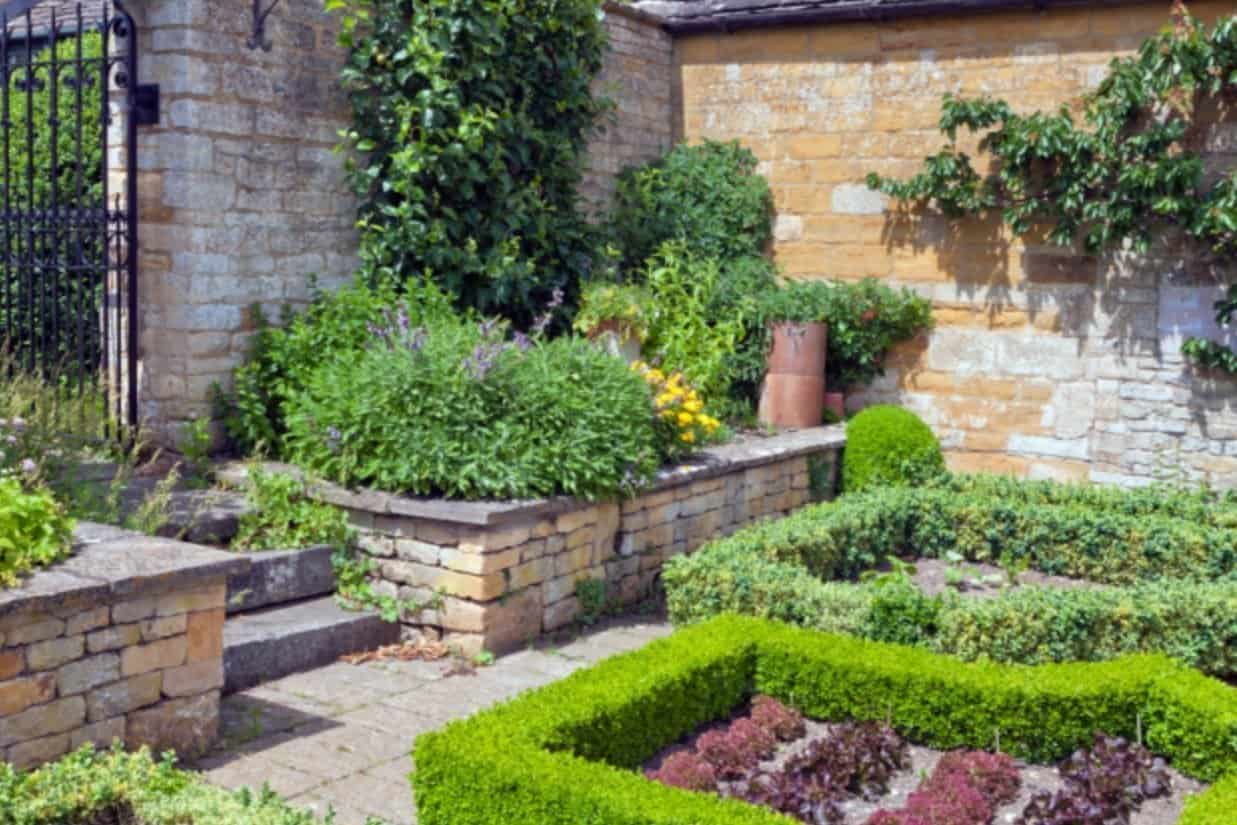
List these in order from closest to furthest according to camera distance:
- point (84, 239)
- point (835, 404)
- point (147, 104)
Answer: point (147, 104)
point (84, 239)
point (835, 404)

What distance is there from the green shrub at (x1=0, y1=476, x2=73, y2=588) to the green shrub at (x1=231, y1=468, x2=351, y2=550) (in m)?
1.79

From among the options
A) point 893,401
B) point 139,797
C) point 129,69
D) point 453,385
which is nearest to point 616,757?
point 139,797

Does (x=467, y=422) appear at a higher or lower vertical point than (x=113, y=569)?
higher

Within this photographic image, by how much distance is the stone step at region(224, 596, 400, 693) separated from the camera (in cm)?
613

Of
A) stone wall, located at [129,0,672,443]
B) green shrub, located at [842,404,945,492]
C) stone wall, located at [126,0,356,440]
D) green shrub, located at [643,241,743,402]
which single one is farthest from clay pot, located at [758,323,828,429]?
stone wall, located at [126,0,356,440]

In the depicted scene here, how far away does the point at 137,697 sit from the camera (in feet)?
16.9

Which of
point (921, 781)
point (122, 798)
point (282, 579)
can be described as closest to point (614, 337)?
point (282, 579)

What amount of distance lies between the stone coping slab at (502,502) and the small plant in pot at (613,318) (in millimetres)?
982

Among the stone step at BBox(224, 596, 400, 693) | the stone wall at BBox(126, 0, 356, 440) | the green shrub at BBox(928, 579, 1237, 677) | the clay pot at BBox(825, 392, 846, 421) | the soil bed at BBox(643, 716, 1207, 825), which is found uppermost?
the stone wall at BBox(126, 0, 356, 440)

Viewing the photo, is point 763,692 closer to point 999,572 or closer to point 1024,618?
point 1024,618

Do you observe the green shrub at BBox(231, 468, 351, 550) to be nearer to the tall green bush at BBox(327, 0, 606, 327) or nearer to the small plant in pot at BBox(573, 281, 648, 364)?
the tall green bush at BBox(327, 0, 606, 327)

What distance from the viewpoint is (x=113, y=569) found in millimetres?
5090

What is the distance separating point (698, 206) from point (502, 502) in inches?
199

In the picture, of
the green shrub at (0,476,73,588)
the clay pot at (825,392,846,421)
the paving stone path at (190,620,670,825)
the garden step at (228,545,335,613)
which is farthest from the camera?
the clay pot at (825,392,846,421)
